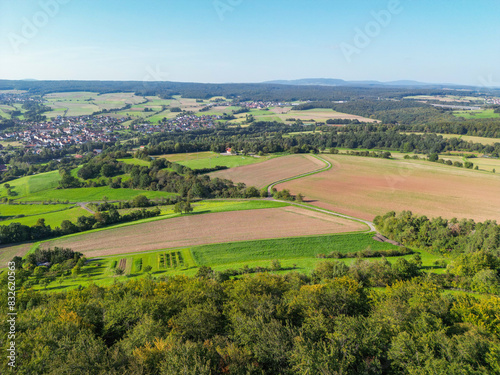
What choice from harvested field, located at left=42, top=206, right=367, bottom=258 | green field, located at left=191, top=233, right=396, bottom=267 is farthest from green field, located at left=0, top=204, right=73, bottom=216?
green field, located at left=191, top=233, right=396, bottom=267

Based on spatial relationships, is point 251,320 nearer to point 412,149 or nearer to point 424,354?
point 424,354

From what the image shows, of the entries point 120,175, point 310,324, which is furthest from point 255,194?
point 310,324

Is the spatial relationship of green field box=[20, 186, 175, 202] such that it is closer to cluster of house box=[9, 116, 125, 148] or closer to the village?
the village

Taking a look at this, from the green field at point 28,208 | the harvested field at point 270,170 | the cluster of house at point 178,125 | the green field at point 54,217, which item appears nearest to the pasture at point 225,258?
the green field at point 54,217

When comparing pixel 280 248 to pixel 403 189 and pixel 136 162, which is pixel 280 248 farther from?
pixel 136 162

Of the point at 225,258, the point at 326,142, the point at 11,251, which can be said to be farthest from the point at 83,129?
the point at 225,258
